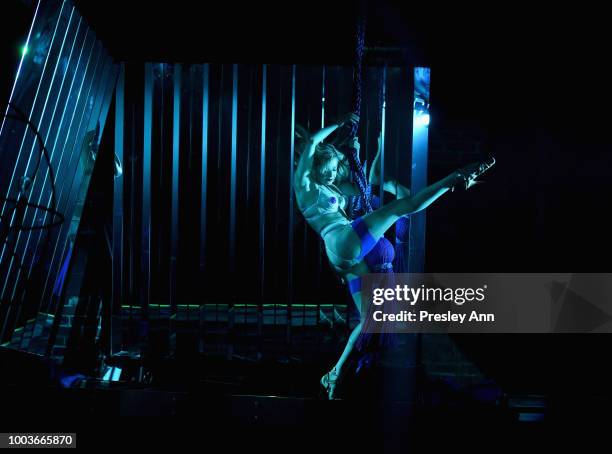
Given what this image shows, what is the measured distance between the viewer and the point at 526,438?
81.4 inches

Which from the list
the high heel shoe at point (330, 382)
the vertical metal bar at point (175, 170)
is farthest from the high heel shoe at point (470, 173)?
the vertical metal bar at point (175, 170)

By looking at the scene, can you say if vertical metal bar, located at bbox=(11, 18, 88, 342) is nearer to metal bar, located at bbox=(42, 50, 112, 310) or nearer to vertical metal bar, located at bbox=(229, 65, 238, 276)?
metal bar, located at bbox=(42, 50, 112, 310)

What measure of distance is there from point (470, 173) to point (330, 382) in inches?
56.4

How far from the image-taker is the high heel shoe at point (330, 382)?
2.30 metres

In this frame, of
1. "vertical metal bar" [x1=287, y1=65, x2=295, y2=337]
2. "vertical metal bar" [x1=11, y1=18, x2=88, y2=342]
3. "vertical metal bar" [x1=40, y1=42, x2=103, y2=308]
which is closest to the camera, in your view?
"vertical metal bar" [x1=11, y1=18, x2=88, y2=342]

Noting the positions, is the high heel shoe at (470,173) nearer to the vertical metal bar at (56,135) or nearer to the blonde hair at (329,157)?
the blonde hair at (329,157)

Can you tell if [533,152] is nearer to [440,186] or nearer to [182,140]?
[440,186]

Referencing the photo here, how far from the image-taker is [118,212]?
2.59m

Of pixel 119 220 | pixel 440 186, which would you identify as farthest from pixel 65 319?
pixel 440 186

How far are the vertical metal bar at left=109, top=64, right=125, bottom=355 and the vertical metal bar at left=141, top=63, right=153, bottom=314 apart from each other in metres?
0.14

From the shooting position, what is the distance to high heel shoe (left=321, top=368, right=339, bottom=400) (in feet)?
7.55

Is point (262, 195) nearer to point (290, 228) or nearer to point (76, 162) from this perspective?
point (290, 228)

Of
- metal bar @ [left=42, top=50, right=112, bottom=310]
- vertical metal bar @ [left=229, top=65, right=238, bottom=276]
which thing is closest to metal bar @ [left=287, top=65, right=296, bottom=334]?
vertical metal bar @ [left=229, top=65, right=238, bottom=276]

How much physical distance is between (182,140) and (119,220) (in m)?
0.61
